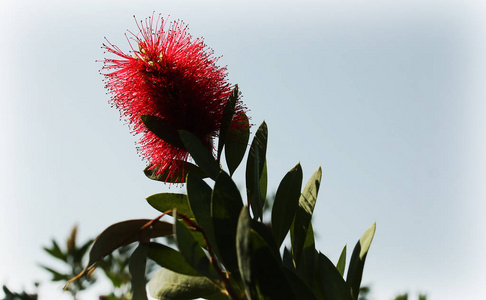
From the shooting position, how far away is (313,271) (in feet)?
4.40

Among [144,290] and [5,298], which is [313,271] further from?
[5,298]

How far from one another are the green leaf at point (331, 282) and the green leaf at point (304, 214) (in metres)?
0.07

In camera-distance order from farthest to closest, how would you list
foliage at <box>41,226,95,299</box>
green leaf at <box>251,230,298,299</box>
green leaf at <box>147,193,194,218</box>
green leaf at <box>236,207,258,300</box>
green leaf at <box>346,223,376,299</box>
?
1. foliage at <box>41,226,95,299</box>
2. green leaf at <box>147,193,194,218</box>
3. green leaf at <box>346,223,376,299</box>
4. green leaf at <box>251,230,298,299</box>
5. green leaf at <box>236,207,258,300</box>

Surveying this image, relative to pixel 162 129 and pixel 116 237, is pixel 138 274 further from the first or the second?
pixel 162 129

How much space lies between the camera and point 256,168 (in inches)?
53.7

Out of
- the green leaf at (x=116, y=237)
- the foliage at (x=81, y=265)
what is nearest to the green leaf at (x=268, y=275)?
the green leaf at (x=116, y=237)

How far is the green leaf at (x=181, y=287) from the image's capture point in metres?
1.20

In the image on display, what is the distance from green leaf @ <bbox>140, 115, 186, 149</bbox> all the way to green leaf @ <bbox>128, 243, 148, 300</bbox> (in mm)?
370

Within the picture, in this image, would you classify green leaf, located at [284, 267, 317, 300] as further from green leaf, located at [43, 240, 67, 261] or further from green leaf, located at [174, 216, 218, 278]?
green leaf, located at [43, 240, 67, 261]

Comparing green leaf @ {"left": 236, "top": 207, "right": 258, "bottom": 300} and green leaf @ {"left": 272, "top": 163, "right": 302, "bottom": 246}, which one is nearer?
green leaf @ {"left": 236, "top": 207, "right": 258, "bottom": 300}

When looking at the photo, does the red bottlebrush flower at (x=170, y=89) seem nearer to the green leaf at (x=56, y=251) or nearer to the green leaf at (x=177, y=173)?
the green leaf at (x=177, y=173)

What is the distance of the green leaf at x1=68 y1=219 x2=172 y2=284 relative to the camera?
1.19m

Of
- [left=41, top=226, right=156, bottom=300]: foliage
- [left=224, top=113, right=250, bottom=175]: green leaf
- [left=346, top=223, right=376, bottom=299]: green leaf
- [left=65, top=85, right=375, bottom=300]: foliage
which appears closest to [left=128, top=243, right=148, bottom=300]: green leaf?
[left=65, top=85, right=375, bottom=300]: foliage

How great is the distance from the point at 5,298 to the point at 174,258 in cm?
181
